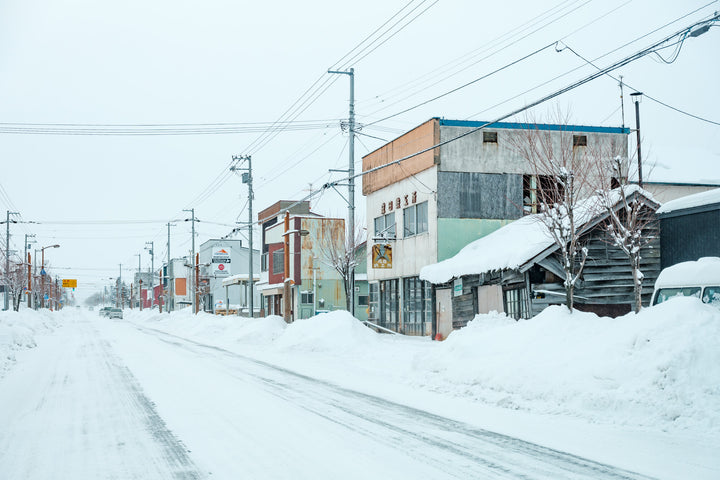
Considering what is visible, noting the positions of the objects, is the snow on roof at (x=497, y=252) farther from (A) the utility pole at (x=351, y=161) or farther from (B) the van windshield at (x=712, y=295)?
(B) the van windshield at (x=712, y=295)

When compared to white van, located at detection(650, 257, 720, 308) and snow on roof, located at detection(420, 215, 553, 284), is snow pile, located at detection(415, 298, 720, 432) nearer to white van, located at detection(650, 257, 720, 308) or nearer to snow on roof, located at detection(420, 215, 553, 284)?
white van, located at detection(650, 257, 720, 308)

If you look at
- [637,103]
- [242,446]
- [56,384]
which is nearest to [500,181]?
[637,103]

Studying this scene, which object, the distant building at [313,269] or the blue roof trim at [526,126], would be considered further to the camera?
the distant building at [313,269]

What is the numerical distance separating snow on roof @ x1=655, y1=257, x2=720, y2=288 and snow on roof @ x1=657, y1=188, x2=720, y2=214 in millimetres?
6651

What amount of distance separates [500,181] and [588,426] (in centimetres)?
2220

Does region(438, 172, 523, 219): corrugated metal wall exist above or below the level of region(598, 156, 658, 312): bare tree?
above

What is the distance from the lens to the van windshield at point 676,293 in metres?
13.8

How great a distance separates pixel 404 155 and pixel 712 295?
20221 millimetres

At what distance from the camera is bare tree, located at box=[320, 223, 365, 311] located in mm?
35781

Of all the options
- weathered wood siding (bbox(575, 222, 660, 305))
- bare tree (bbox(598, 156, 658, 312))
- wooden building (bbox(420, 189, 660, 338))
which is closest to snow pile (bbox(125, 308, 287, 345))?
wooden building (bbox(420, 189, 660, 338))

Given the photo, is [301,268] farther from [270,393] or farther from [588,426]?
[588,426]

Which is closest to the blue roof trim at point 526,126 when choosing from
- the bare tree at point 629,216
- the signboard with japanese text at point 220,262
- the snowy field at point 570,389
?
the bare tree at point 629,216

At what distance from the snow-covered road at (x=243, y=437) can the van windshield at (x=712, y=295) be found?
6.62m

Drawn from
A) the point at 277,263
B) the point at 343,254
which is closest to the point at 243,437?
the point at 343,254
